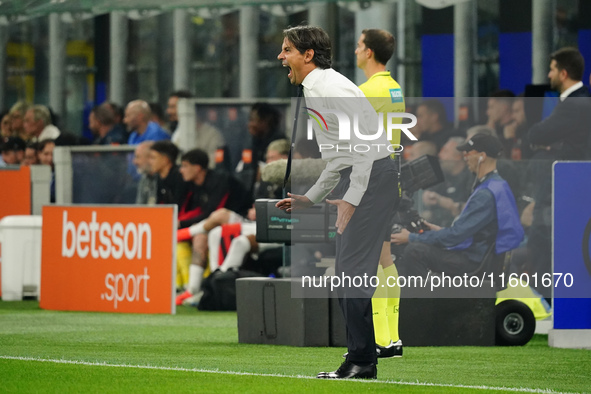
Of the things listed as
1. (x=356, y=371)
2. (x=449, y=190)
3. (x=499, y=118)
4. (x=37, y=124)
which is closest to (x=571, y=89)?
(x=499, y=118)

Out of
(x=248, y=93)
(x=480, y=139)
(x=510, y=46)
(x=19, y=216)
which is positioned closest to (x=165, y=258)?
(x=19, y=216)

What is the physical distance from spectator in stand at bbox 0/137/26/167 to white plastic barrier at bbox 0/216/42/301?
3553 mm

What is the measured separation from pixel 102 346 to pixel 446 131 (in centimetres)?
307

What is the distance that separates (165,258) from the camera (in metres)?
12.1

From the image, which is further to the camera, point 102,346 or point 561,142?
point 561,142

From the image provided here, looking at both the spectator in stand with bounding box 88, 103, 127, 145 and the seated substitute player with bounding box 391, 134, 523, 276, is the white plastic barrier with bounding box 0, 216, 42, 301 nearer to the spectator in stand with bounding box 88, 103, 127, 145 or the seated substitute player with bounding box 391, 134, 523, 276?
the spectator in stand with bounding box 88, 103, 127, 145

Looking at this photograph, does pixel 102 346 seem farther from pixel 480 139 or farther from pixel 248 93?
pixel 248 93

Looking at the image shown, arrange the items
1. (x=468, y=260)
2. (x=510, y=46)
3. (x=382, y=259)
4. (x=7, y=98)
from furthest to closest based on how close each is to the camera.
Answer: (x=7, y=98)
(x=510, y=46)
(x=468, y=260)
(x=382, y=259)

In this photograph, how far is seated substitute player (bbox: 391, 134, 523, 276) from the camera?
9492 mm

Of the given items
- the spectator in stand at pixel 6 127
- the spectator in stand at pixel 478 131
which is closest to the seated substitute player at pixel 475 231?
the spectator in stand at pixel 478 131

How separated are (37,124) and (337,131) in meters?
11.2

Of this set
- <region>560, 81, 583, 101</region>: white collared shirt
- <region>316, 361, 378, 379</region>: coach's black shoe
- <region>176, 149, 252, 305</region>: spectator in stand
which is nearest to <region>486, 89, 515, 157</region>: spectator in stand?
<region>560, 81, 583, 101</region>: white collared shirt

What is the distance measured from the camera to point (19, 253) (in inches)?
543

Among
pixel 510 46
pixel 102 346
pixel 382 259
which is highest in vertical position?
pixel 510 46
